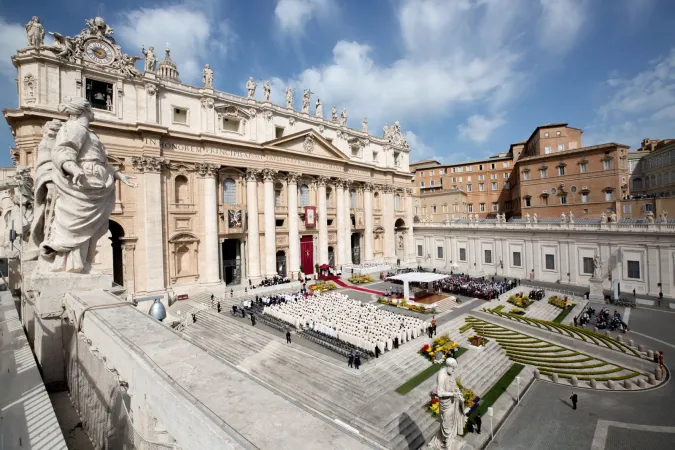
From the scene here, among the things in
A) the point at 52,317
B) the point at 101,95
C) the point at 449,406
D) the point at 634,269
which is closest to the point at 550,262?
the point at 634,269

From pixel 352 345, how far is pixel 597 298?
24.1 metres

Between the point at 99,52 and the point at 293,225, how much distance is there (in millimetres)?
21628

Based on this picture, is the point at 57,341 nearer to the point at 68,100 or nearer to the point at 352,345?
the point at 68,100

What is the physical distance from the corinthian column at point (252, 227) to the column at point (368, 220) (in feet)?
54.0

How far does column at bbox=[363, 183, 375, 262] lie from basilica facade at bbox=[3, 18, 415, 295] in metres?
1.59

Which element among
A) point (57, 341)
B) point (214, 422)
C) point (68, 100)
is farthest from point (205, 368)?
point (68, 100)

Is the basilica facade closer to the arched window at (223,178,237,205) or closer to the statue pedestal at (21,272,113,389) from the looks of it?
the arched window at (223,178,237,205)

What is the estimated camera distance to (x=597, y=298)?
2812 cm

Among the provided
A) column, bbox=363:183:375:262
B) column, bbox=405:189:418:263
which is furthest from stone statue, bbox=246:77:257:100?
column, bbox=405:189:418:263

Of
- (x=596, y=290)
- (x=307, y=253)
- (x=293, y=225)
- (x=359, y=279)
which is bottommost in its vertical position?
(x=596, y=290)

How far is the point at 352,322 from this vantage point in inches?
774

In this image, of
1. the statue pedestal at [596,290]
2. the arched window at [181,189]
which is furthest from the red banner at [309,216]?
the statue pedestal at [596,290]

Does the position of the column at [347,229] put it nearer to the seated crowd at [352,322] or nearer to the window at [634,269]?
the seated crowd at [352,322]

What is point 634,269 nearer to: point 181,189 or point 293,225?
point 293,225
